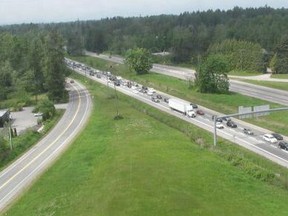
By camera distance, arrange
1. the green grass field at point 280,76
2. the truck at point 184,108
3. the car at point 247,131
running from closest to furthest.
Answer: the car at point 247,131 → the truck at point 184,108 → the green grass field at point 280,76

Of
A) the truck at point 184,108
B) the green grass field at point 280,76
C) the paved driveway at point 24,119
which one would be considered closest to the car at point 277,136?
the truck at point 184,108

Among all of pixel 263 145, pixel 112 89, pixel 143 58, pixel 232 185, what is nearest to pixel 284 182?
pixel 232 185

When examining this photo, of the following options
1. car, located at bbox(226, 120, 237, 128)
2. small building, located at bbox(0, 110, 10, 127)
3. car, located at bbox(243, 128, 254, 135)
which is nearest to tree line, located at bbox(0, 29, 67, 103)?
small building, located at bbox(0, 110, 10, 127)

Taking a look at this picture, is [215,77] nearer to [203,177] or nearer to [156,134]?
[156,134]

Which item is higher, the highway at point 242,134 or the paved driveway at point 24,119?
the highway at point 242,134

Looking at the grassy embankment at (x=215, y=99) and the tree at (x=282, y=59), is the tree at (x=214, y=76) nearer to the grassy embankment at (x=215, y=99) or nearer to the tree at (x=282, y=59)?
the grassy embankment at (x=215, y=99)

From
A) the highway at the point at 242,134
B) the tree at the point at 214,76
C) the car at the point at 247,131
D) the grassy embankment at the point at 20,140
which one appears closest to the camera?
the highway at the point at 242,134
